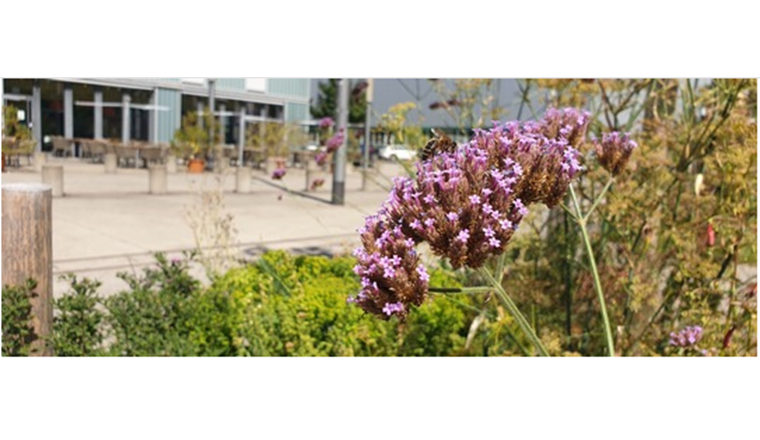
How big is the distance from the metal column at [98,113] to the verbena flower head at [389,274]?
880 inches

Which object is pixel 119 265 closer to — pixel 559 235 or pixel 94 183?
pixel 559 235

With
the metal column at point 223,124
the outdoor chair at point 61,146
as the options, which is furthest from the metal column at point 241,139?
the outdoor chair at point 61,146

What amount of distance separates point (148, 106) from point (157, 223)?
14.6 meters

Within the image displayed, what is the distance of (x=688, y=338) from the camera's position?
9.61ft

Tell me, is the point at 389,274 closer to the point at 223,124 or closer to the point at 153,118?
the point at 153,118

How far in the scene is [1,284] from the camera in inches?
145

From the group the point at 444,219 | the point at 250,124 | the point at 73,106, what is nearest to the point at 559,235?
the point at 444,219

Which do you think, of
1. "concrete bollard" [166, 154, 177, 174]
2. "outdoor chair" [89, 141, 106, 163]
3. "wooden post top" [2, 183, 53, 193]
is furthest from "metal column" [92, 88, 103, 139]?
"wooden post top" [2, 183, 53, 193]

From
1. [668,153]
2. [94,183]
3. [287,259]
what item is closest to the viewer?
[668,153]

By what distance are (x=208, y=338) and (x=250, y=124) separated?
25113 millimetres

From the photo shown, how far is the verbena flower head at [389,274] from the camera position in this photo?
1315mm

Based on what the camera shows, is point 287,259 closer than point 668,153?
No

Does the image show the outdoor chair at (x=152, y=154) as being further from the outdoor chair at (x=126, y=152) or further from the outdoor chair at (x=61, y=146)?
the outdoor chair at (x=61, y=146)

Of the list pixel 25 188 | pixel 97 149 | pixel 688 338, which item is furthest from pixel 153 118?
pixel 688 338
